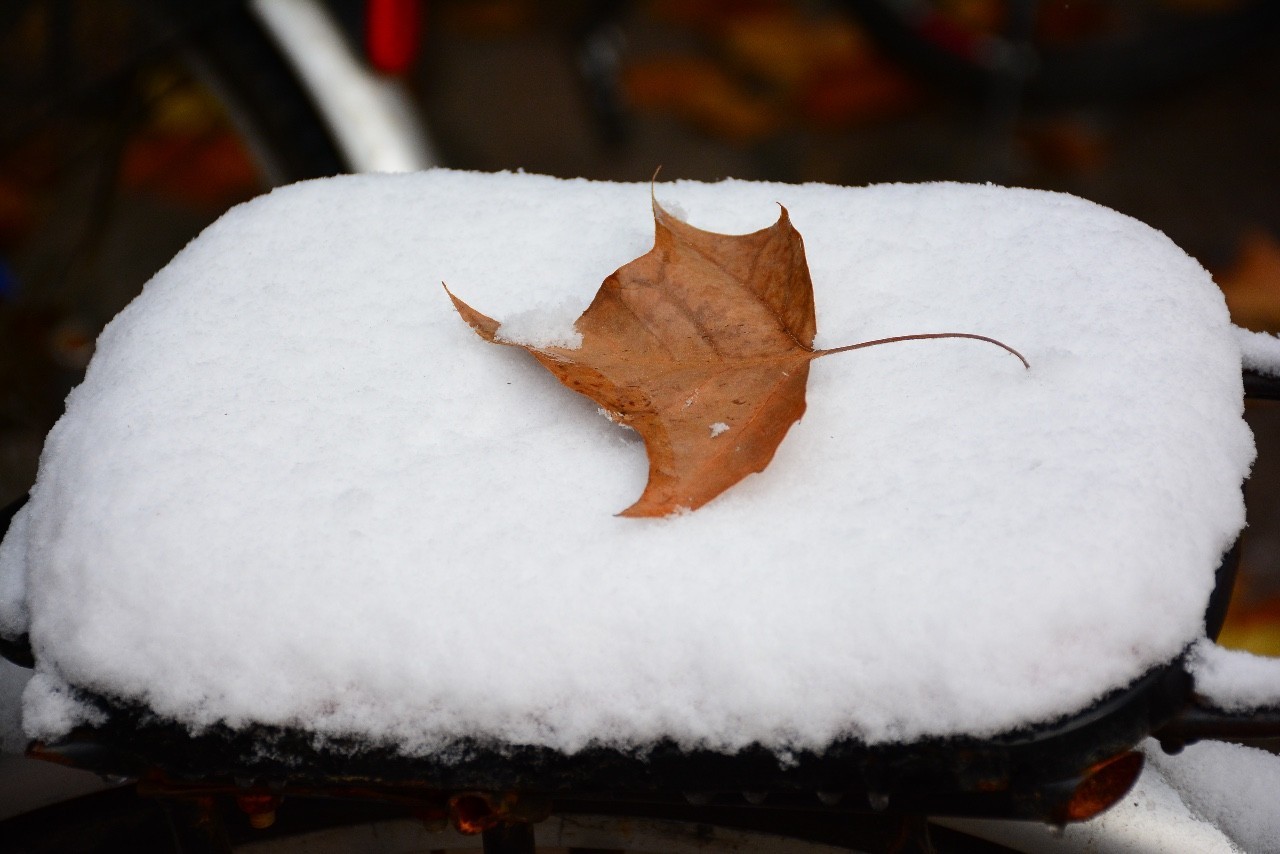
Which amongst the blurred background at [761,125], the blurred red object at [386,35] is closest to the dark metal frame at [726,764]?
the blurred red object at [386,35]

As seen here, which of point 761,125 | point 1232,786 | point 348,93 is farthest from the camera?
point 761,125

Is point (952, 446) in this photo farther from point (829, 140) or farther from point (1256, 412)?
point (829, 140)

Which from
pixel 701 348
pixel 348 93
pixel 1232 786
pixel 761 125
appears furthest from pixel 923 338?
pixel 761 125

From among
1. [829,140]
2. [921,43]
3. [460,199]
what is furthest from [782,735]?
[921,43]

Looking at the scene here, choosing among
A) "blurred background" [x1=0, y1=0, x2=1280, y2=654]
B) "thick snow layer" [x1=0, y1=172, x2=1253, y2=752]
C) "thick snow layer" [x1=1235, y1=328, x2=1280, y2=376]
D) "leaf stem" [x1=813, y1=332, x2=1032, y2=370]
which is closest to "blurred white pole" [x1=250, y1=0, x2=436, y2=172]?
"blurred background" [x1=0, y1=0, x2=1280, y2=654]

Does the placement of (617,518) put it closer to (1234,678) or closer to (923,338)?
(923,338)

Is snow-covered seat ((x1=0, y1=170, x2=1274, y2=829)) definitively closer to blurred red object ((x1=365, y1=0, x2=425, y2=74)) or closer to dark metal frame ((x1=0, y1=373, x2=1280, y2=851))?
dark metal frame ((x1=0, y1=373, x2=1280, y2=851))
